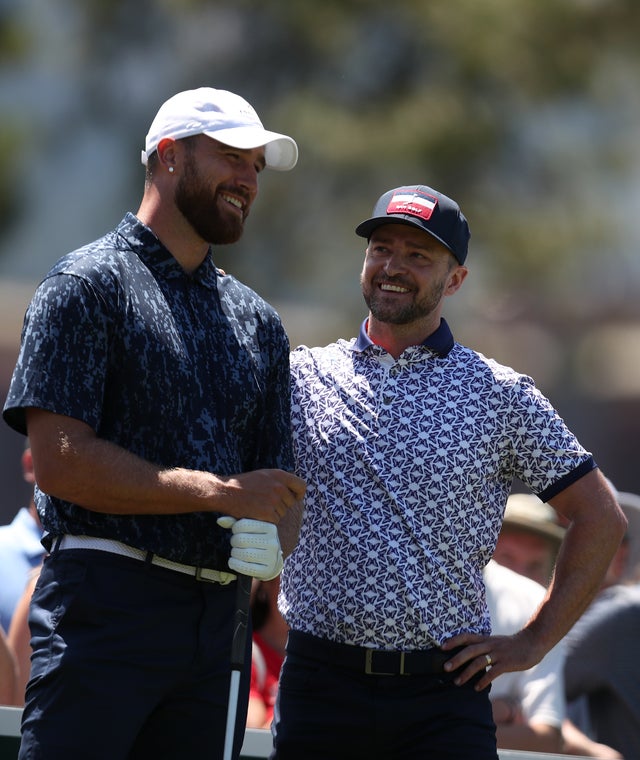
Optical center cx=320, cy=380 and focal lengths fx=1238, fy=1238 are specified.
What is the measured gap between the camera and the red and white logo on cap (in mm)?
2941

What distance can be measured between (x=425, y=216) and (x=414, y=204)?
0.15 ft

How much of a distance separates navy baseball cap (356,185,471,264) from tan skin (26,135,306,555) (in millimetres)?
508

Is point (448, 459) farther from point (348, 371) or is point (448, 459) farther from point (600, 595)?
point (600, 595)

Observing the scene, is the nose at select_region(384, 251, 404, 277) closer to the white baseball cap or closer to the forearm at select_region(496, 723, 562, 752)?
the white baseball cap

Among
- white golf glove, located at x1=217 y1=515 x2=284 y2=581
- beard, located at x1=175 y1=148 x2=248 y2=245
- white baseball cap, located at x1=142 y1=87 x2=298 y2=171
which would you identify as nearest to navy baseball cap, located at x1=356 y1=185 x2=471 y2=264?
white baseball cap, located at x1=142 y1=87 x2=298 y2=171

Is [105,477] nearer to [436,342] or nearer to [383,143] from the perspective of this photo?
[436,342]

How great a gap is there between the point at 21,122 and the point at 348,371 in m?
3.97

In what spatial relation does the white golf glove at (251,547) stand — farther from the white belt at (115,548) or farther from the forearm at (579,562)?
the forearm at (579,562)

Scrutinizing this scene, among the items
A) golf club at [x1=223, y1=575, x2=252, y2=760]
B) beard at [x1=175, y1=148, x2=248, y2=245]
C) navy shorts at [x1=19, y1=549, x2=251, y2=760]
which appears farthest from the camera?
beard at [x1=175, y1=148, x2=248, y2=245]

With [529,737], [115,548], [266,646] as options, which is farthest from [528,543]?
[115,548]

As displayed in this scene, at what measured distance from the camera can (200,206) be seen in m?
2.52

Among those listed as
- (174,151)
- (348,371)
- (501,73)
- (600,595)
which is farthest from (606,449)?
(174,151)

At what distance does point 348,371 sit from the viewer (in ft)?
9.61

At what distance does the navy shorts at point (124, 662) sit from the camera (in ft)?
7.36
